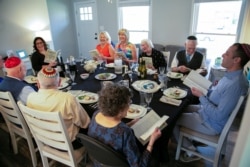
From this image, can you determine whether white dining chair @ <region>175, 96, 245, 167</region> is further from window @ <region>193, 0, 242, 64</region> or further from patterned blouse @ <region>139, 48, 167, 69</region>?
window @ <region>193, 0, 242, 64</region>

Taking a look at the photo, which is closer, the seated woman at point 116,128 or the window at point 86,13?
the seated woman at point 116,128

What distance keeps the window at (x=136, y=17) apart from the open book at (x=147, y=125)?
12.4ft

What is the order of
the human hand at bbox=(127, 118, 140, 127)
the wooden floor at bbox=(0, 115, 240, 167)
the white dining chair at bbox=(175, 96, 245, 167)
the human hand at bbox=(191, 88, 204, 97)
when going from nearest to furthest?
the human hand at bbox=(127, 118, 140, 127) → the white dining chair at bbox=(175, 96, 245, 167) → the human hand at bbox=(191, 88, 204, 97) → the wooden floor at bbox=(0, 115, 240, 167)

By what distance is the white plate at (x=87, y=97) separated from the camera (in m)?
1.73

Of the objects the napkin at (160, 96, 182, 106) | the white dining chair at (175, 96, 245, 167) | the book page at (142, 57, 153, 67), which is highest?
the book page at (142, 57, 153, 67)

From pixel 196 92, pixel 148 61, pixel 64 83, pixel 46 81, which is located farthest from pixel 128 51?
pixel 46 81

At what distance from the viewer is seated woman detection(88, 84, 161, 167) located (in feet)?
3.68

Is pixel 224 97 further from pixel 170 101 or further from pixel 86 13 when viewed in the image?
pixel 86 13

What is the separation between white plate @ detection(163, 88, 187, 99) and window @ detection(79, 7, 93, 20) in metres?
4.49

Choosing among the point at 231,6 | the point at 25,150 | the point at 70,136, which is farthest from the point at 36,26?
the point at 231,6

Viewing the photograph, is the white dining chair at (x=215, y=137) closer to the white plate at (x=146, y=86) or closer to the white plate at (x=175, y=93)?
the white plate at (x=175, y=93)

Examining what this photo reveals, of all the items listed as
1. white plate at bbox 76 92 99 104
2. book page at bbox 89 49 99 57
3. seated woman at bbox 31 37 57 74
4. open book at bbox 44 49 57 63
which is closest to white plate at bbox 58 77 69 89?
white plate at bbox 76 92 99 104

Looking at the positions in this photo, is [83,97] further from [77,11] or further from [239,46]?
[77,11]

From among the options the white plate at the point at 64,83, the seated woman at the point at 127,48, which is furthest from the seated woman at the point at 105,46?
the white plate at the point at 64,83
